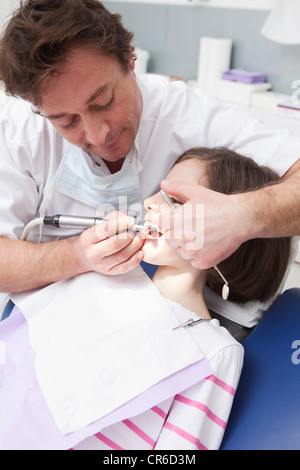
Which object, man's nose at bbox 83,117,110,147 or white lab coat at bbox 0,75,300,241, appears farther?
white lab coat at bbox 0,75,300,241

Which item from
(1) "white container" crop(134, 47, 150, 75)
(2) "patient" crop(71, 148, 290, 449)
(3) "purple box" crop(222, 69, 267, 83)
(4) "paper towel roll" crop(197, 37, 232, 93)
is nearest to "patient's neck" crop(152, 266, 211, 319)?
(2) "patient" crop(71, 148, 290, 449)

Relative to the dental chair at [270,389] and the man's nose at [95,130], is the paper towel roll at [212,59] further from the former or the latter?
the dental chair at [270,389]

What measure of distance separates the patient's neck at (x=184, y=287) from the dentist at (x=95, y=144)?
0.14 m

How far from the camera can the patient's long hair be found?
133 centimetres

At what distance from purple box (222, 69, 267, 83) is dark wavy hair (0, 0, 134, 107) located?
66.5 inches

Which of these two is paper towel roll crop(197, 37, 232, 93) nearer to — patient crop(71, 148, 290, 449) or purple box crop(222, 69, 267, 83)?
purple box crop(222, 69, 267, 83)

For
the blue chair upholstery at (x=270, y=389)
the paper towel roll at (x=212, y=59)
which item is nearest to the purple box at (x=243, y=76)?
the paper towel roll at (x=212, y=59)

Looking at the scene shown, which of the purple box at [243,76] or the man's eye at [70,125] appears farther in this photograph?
the purple box at [243,76]

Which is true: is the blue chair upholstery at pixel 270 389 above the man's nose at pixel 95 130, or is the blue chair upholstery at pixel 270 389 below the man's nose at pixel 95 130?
below

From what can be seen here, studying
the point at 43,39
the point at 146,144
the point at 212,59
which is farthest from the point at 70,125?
the point at 212,59

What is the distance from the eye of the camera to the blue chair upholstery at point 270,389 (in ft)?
3.57

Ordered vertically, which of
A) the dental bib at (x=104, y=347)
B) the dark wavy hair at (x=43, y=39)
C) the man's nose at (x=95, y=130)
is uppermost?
the dark wavy hair at (x=43, y=39)

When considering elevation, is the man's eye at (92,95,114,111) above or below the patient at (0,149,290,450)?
above

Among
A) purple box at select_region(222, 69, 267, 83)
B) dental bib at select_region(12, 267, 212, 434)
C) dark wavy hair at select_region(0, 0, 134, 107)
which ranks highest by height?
dark wavy hair at select_region(0, 0, 134, 107)
